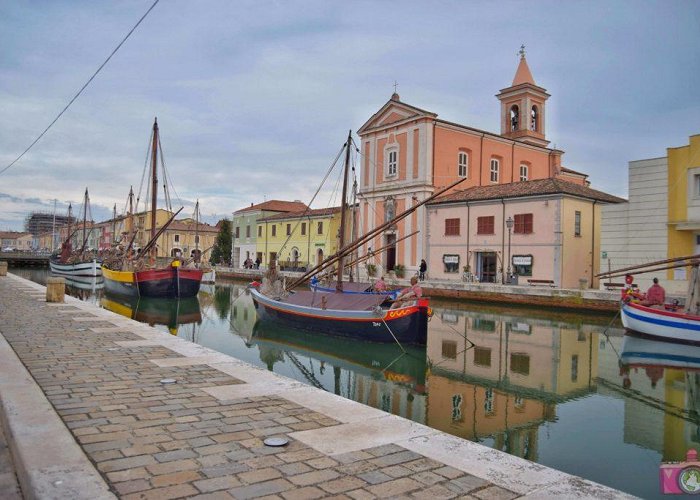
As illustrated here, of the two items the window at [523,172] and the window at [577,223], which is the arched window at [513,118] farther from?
the window at [577,223]

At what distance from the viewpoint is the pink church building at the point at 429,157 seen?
136 feet

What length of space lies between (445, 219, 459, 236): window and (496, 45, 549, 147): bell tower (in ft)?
50.5

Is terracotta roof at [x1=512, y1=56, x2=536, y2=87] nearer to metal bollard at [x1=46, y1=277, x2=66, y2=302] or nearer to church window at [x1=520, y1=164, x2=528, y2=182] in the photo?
church window at [x1=520, y1=164, x2=528, y2=182]

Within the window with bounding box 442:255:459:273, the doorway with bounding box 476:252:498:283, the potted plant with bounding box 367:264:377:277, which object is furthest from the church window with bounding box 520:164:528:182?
the potted plant with bounding box 367:264:377:277

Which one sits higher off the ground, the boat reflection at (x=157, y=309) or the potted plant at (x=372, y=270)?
the potted plant at (x=372, y=270)

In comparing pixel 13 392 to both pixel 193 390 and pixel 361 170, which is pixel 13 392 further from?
pixel 361 170

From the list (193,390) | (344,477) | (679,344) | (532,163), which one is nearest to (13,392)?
(193,390)

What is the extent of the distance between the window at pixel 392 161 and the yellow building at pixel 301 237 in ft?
23.8

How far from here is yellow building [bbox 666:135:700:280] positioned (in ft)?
85.6

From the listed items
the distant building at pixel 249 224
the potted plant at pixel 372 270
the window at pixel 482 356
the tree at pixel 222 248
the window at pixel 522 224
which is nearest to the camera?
the window at pixel 482 356

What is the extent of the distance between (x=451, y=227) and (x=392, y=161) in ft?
29.3

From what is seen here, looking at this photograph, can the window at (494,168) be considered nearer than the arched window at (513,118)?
Yes

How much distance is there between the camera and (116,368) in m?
8.31

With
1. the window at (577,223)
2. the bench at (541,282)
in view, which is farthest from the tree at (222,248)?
the window at (577,223)
